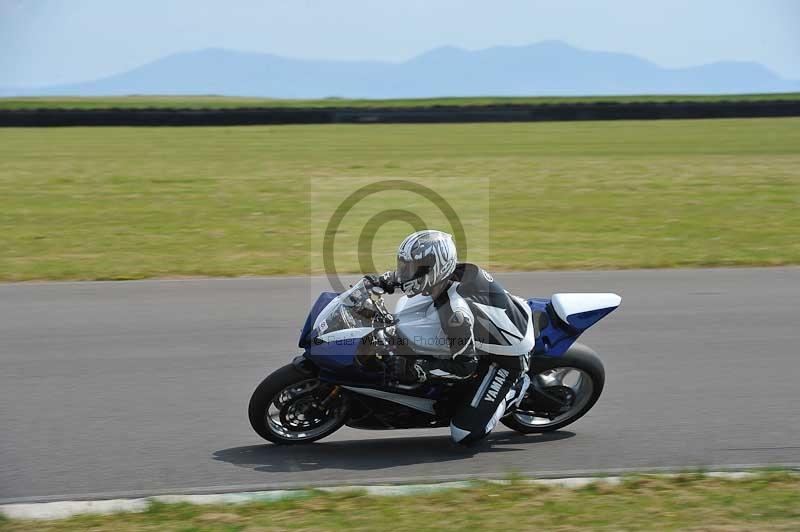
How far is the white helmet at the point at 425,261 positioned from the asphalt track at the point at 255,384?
1093mm

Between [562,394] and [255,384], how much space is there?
237cm

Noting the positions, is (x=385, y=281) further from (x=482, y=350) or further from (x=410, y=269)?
(x=482, y=350)

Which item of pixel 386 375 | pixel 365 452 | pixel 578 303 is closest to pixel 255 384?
pixel 365 452

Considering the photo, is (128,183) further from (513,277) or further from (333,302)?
(333,302)

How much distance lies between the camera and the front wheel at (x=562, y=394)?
6125mm

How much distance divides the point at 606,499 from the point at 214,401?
10.00 ft

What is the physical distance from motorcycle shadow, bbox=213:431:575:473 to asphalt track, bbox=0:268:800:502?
2 centimetres

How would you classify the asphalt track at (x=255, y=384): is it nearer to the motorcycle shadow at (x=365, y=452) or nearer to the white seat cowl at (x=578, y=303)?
the motorcycle shadow at (x=365, y=452)

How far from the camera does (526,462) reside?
18.7 feet

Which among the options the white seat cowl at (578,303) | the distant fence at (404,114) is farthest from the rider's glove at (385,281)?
the distant fence at (404,114)

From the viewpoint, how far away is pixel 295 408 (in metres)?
5.83

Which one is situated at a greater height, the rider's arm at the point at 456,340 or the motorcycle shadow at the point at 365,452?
the rider's arm at the point at 456,340

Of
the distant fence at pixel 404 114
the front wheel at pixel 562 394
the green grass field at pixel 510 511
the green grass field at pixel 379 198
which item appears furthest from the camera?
the distant fence at pixel 404 114

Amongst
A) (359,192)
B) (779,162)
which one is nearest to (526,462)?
(359,192)
